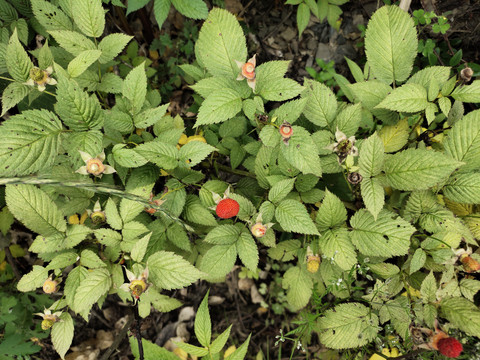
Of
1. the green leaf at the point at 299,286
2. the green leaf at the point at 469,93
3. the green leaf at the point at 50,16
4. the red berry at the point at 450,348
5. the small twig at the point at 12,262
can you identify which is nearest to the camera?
the red berry at the point at 450,348

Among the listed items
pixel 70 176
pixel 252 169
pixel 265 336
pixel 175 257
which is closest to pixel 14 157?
pixel 70 176

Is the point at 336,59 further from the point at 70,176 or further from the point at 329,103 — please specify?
the point at 70,176

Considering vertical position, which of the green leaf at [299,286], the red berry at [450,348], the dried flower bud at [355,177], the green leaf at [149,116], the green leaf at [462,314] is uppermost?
the green leaf at [149,116]

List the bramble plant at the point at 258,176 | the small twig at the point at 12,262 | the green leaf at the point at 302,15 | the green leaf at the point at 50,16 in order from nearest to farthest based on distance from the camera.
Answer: the bramble plant at the point at 258,176 < the green leaf at the point at 50,16 < the small twig at the point at 12,262 < the green leaf at the point at 302,15

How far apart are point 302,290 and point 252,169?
2.52ft

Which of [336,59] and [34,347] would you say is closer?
[34,347]

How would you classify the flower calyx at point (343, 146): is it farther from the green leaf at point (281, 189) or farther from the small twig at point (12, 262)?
the small twig at point (12, 262)

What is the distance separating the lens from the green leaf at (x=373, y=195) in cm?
138

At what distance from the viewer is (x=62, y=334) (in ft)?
4.70

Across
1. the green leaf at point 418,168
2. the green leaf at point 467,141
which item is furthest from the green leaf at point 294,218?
the green leaf at point 467,141

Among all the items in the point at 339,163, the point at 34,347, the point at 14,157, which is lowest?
the point at 34,347

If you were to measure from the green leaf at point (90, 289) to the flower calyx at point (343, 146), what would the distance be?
119 cm

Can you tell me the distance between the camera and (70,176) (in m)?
1.58

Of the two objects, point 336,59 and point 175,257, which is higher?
point 336,59
